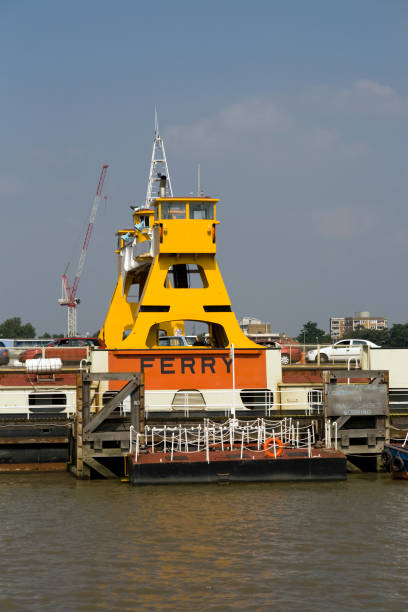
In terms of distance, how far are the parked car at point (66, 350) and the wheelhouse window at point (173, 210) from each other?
6.81 m

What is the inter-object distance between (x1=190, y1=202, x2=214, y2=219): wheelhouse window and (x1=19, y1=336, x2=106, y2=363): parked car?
7476 mm

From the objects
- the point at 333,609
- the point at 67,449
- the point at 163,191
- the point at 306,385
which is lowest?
the point at 333,609

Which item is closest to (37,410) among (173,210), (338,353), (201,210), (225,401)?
(225,401)

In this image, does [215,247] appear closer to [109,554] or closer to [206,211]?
[206,211]

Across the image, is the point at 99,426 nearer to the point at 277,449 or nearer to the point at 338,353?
the point at 277,449

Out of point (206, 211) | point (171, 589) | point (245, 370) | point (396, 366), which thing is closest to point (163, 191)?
point (206, 211)

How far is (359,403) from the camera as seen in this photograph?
3134 cm

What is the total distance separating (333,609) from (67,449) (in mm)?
17802

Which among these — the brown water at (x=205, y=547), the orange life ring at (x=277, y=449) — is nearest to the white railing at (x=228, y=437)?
the orange life ring at (x=277, y=449)

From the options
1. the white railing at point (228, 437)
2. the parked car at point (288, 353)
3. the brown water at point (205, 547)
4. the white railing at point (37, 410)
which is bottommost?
the brown water at point (205, 547)

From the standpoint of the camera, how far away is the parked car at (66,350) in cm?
3897

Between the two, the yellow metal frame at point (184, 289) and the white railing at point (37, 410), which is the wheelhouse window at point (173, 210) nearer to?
the yellow metal frame at point (184, 289)

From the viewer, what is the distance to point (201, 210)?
1410 inches

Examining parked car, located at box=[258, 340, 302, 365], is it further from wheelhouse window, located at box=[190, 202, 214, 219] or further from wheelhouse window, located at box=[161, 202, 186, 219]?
wheelhouse window, located at box=[161, 202, 186, 219]
